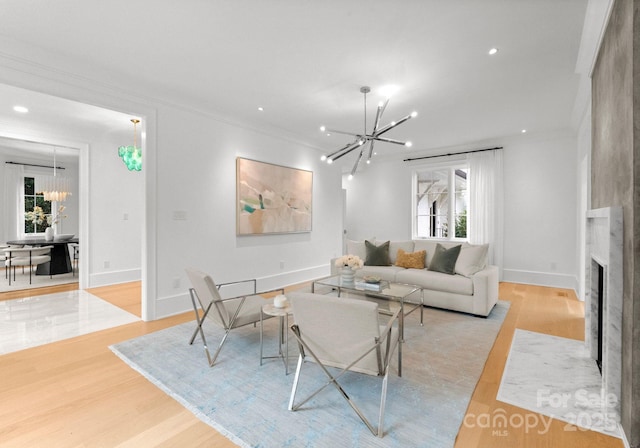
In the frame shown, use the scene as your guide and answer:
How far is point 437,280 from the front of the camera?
4.22m

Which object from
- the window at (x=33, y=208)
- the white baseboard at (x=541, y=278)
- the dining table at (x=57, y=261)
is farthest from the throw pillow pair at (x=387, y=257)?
the window at (x=33, y=208)

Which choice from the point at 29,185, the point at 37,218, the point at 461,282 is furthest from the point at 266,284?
the point at 29,185

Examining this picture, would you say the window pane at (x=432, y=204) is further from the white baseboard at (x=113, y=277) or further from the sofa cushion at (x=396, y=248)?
the white baseboard at (x=113, y=277)

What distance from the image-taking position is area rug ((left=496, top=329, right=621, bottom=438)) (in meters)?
1.98

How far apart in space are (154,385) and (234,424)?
890 mm

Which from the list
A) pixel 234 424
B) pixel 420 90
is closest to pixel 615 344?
pixel 234 424

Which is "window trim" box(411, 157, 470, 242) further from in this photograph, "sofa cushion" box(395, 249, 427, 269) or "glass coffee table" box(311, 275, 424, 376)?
"glass coffee table" box(311, 275, 424, 376)

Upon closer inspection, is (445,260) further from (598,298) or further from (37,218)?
(37,218)

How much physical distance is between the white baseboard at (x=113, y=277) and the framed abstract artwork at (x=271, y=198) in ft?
9.56

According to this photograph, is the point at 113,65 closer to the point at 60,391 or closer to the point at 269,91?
the point at 269,91

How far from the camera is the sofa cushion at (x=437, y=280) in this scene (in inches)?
159

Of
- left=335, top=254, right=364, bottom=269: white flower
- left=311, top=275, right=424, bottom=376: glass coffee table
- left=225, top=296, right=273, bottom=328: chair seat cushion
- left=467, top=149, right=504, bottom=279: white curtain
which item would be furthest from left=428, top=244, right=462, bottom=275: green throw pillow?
left=225, top=296, right=273, bottom=328: chair seat cushion

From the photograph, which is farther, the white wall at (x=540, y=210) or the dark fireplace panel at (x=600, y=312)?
the white wall at (x=540, y=210)

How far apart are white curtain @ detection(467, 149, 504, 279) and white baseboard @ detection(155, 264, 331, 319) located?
10.7 ft
